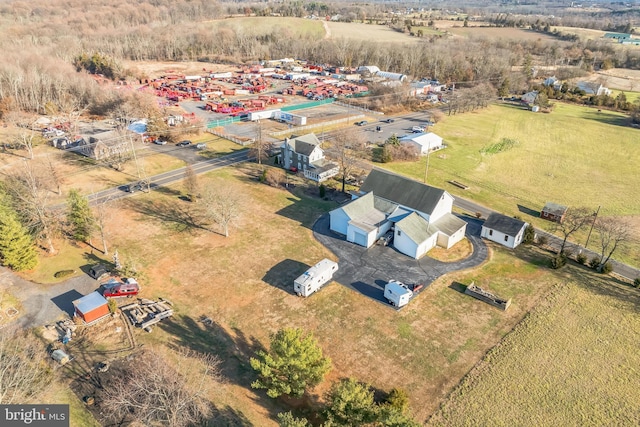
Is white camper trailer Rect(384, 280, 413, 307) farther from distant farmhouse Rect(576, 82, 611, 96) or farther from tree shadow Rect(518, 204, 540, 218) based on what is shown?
distant farmhouse Rect(576, 82, 611, 96)

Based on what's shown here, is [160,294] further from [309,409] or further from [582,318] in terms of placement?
[582,318]

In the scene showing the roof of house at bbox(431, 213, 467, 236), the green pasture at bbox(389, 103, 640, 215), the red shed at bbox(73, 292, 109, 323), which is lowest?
the green pasture at bbox(389, 103, 640, 215)

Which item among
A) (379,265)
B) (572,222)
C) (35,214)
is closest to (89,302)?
(35,214)

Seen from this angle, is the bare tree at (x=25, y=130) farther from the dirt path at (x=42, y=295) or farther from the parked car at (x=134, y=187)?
the dirt path at (x=42, y=295)

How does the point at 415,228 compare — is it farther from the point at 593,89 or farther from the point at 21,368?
the point at 593,89

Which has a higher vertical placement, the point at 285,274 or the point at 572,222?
the point at 572,222

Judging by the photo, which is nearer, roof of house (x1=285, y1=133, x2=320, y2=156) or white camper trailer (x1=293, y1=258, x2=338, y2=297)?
white camper trailer (x1=293, y1=258, x2=338, y2=297)

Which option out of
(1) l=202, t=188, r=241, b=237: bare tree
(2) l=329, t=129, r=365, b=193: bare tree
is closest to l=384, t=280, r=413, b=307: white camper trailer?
(1) l=202, t=188, r=241, b=237: bare tree
